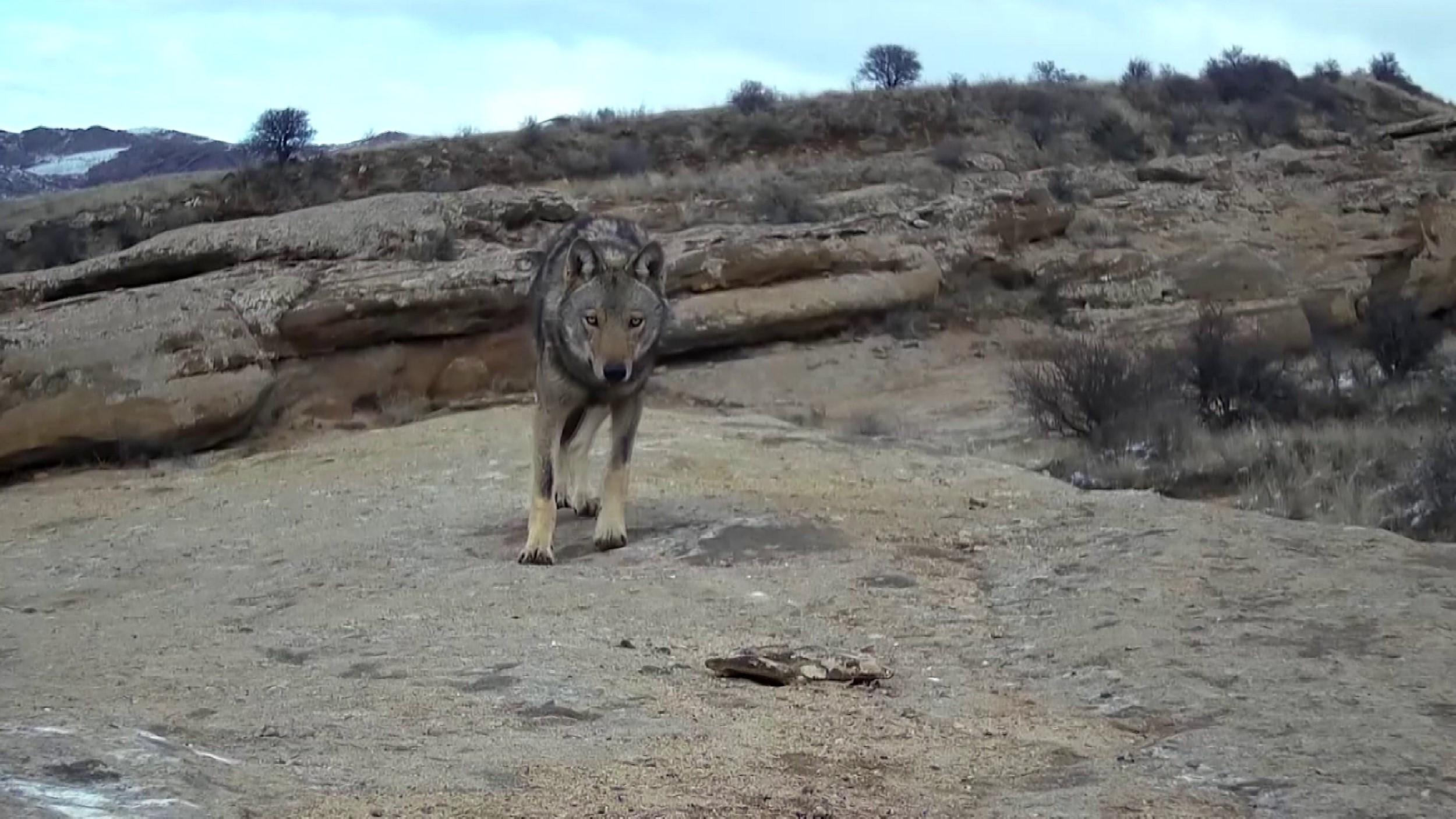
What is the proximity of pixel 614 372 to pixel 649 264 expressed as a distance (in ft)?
3.14

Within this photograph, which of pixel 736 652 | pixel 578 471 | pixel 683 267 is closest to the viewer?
pixel 736 652

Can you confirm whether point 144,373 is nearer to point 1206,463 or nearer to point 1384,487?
point 1206,463

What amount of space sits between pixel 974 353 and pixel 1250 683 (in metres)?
14.3

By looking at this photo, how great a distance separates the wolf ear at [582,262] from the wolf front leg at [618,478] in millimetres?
765

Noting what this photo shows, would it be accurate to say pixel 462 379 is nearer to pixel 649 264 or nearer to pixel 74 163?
pixel 649 264

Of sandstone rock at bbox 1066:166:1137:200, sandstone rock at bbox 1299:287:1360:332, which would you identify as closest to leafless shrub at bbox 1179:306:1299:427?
sandstone rock at bbox 1299:287:1360:332

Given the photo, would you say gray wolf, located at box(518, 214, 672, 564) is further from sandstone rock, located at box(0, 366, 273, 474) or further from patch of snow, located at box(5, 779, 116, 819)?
sandstone rock, located at box(0, 366, 273, 474)

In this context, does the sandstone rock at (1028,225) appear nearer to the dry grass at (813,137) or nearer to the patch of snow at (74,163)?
the dry grass at (813,137)

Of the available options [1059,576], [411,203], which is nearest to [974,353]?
[411,203]

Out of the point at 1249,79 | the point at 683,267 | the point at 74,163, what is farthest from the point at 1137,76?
the point at 74,163

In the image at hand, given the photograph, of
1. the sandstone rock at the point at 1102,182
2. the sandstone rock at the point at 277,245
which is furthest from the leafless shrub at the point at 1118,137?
the sandstone rock at the point at 277,245

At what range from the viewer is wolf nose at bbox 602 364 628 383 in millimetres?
8195

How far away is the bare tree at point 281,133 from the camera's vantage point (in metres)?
44.2

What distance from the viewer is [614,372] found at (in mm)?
8195
